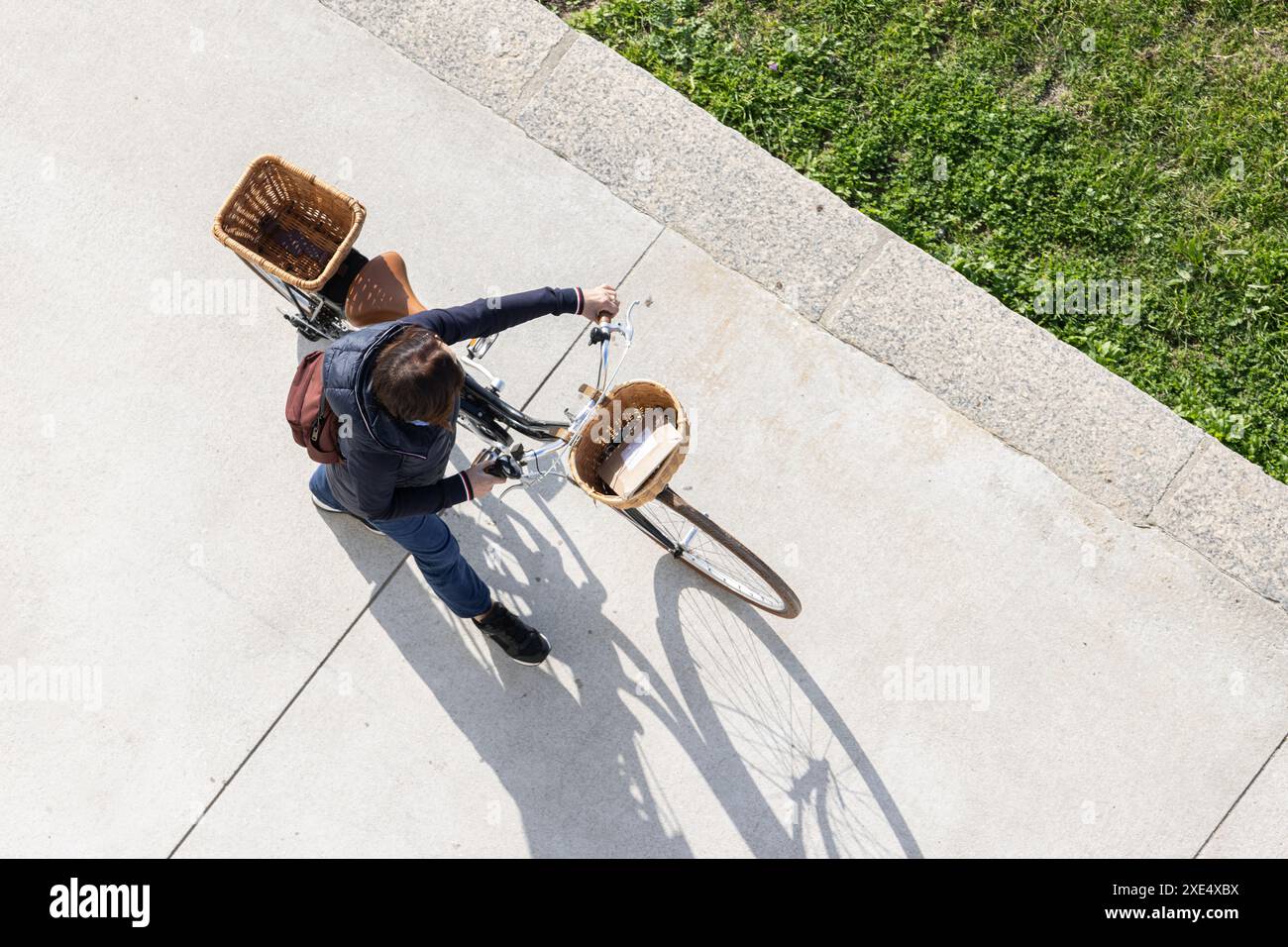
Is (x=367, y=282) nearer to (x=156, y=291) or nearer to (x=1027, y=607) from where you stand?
Answer: (x=156, y=291)

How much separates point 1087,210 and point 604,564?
110 inches

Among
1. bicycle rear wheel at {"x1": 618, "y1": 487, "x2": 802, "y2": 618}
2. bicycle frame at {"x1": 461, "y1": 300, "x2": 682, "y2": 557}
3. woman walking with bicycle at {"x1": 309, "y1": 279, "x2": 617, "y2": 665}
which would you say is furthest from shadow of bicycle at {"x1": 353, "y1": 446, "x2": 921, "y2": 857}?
bicycle frame at {"x1": 461, "y1": 300, "x2": 682, "y2": 557}

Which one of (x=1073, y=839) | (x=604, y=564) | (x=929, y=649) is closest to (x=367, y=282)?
(x=604, y=564)

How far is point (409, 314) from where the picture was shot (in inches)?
162

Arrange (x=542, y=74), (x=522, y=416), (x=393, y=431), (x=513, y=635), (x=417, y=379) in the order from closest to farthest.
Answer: (x=417, y=379) → (x=393, y=431) → (x=522, y=416) → (x=513, y=635) → (x=542, y=74)

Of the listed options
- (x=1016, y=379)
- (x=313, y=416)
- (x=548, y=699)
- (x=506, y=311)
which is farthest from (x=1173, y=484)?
(x=313, y=416)

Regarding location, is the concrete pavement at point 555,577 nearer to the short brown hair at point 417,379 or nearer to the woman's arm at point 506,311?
the woman's arm at point 506,311

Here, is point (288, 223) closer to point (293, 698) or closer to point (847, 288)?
point (293, 698)

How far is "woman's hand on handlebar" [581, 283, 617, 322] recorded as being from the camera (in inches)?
146

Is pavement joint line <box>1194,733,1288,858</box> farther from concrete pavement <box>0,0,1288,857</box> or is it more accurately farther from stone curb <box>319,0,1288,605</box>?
stone curb <box>319,0,1288,605</box>

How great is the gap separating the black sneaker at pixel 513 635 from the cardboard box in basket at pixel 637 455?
3.15ft

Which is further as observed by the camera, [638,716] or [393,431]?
[638,716]

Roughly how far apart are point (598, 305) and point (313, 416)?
1.03m

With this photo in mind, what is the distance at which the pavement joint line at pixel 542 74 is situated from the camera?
5078 millimetres
